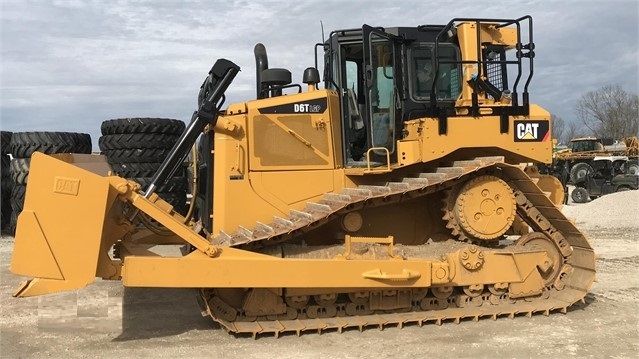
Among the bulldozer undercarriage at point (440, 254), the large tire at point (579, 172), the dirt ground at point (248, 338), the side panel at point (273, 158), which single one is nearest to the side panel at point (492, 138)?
the bulldozer undercarriage at point (440, 254)

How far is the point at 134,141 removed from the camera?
9.91 metres

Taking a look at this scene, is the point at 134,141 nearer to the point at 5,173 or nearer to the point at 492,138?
the point at 5,173

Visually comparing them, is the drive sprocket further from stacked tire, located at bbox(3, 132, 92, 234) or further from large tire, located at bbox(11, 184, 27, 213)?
large tire, located at bbox(11, 184, 27, 213)

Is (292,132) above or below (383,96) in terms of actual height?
below

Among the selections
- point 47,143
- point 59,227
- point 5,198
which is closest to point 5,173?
point 5,198

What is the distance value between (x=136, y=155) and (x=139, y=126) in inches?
19.5

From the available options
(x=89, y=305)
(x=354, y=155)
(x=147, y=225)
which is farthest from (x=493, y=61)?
(x=89, y=305)

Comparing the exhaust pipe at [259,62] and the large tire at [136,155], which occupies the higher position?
the exhaust pipe at [259,62]

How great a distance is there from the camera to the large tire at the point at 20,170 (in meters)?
12.0

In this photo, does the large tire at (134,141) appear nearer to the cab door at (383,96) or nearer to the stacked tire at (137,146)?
the stacked tire at (137,146)

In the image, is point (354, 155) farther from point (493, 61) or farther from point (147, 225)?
point (147, 225)

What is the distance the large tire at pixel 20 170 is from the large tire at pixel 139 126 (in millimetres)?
2899

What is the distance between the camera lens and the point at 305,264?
221 inches

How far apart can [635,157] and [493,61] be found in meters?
26.5
